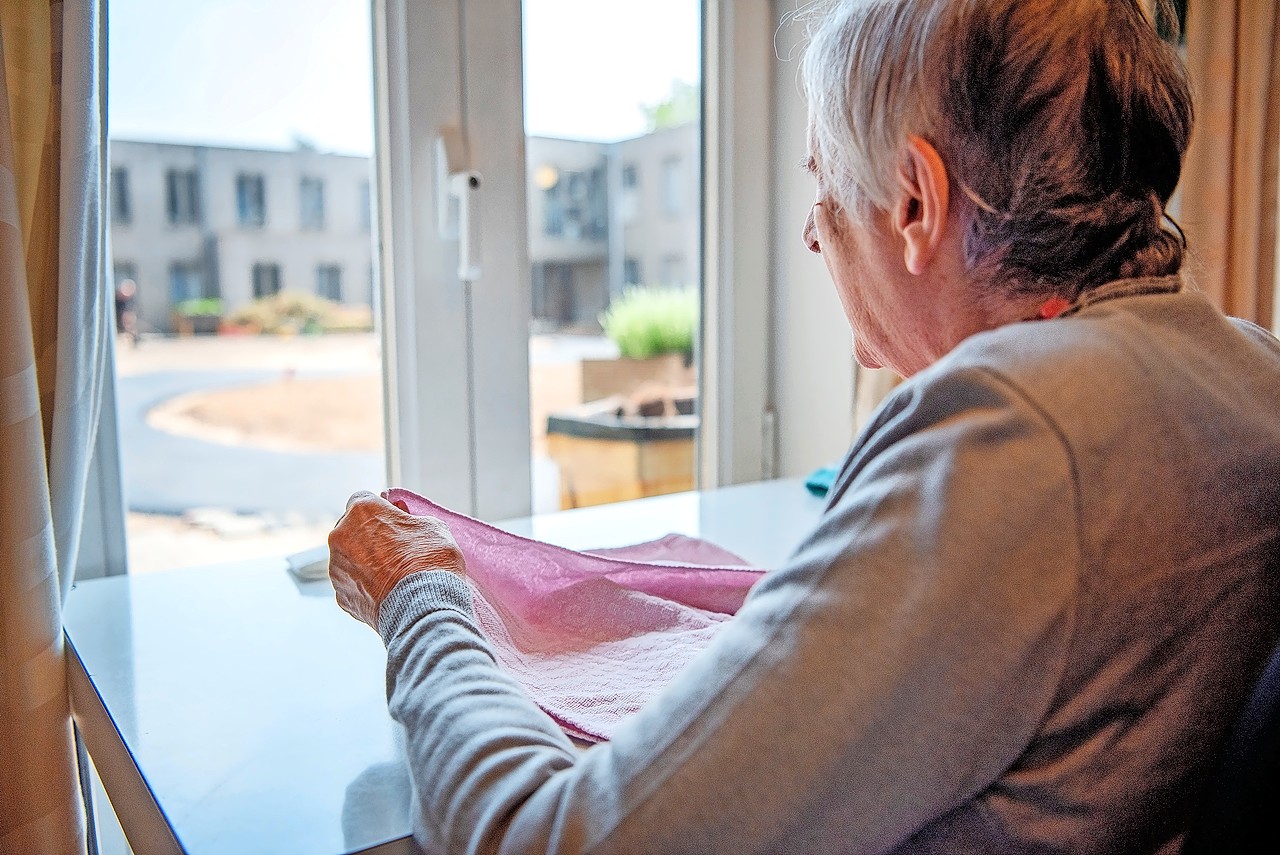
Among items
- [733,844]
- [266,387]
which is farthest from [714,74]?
[733,844]

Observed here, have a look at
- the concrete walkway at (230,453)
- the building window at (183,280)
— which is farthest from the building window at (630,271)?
the building window at (183,280)

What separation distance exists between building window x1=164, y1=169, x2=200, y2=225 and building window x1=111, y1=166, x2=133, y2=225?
0.05 metres

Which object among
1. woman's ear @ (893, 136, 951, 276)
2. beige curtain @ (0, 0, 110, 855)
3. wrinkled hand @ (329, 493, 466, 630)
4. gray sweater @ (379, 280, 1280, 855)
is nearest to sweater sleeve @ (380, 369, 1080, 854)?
gray sweater @ (379, 280, 1280, 855)

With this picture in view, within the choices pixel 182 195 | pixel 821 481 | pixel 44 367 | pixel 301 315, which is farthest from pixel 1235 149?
pixel 44 367

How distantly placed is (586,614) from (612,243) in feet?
2.84

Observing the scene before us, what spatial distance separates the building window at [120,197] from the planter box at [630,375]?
0.70 metres

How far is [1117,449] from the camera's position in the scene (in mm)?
519

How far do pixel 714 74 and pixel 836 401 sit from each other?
609mm

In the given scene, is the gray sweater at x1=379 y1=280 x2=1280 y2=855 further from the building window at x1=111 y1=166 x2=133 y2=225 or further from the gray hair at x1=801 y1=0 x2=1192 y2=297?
the building window at x1=111 y1=166 x2=133 y2=225

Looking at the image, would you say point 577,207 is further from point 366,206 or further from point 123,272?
point 123,272

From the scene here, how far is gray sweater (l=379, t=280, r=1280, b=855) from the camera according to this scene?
50cm

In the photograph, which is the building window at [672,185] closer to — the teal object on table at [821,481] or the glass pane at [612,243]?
the glass pane at [612,243]

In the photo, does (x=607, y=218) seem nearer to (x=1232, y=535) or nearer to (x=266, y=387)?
(x=266, y=387)

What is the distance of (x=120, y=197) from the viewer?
51.7 inches
